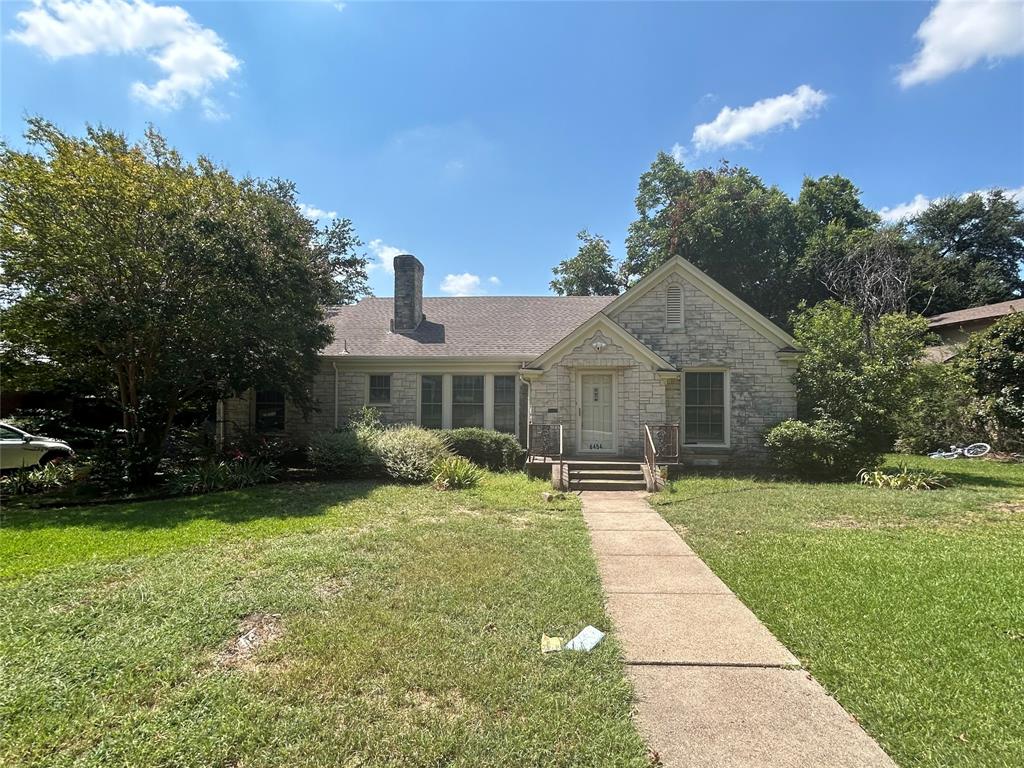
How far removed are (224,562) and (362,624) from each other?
2.73 m

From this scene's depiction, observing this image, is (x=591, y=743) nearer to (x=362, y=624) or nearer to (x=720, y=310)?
(x=362, y=624)

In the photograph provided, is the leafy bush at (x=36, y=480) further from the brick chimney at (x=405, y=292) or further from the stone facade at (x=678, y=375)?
the stone facade at (x=678, y=375)

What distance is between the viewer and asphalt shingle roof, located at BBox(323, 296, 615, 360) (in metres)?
15.9

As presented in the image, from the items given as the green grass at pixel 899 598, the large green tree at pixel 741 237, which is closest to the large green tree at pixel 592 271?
the large green tree at pixel 741 237

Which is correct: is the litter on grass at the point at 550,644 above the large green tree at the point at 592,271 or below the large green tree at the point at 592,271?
below

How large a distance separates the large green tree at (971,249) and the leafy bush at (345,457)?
33.0 meters

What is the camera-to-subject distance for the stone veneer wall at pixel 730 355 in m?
13.9

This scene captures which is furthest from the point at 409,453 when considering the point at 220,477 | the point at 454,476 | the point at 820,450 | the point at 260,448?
the point at 820,450

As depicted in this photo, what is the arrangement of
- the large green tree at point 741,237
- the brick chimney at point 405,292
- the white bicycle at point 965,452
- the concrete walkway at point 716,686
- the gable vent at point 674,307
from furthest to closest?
the large green tree at point 741,237
the brick chimney at point 405,292
the white bicycle at point 965,452
the gable vent at point 674,307
the concrete walkway at point 716,686

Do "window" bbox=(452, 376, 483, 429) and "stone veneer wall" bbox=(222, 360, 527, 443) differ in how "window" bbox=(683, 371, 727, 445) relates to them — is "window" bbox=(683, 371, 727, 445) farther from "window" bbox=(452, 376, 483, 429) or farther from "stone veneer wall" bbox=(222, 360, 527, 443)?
"window" bbox=(452, 376, 483, 429)

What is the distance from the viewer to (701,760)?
2.64 metres

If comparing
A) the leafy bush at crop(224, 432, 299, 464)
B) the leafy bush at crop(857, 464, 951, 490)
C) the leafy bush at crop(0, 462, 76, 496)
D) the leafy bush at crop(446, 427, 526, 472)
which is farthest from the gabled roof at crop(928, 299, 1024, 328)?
the leafy bush at crop(0, 462, 76, 496)

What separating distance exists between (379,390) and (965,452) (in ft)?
63.0

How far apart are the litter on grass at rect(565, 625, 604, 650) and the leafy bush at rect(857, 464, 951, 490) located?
1035 centimetres
